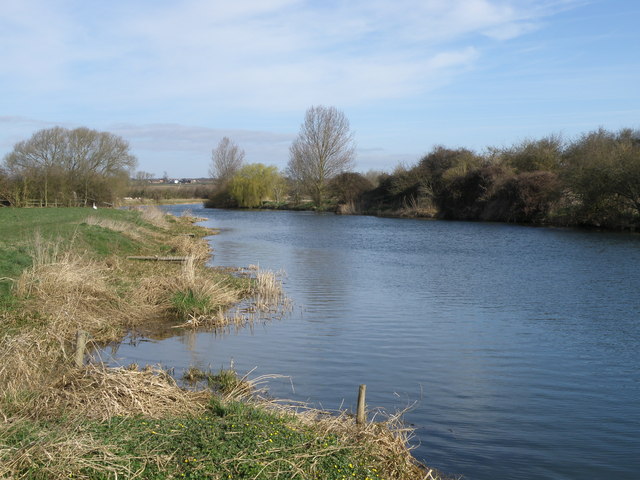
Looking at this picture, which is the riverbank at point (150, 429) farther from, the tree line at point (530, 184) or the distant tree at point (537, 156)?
the distant tree at point (537, 156)

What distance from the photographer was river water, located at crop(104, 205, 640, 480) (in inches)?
267

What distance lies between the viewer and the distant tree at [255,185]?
256ft

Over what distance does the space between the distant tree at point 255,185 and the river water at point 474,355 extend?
56607mm

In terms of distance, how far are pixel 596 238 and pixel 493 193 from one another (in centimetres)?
1748

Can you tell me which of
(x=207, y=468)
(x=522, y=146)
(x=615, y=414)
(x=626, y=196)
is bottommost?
(x=615, y=414)

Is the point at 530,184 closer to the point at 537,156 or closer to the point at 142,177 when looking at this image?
the point at 537,156

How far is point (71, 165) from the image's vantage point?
57.5 metres

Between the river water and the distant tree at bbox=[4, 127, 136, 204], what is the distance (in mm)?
36637

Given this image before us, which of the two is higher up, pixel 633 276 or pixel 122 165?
pixel 122 165

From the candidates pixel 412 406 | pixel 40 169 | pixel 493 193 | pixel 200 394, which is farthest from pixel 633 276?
pixel 40 169

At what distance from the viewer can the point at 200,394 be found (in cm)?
696

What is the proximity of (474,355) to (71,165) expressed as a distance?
180 ft

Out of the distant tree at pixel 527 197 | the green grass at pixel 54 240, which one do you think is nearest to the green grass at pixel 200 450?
the green grass at pixel 54 240

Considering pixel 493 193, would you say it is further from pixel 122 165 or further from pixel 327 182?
pixel 122 165
